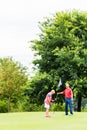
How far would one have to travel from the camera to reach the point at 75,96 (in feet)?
185

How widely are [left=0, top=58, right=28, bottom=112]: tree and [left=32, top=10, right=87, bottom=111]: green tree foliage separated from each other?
7233mm

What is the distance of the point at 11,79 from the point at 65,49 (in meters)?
12.8

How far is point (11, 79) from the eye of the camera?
68688 mm

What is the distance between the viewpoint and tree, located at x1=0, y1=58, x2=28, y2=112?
67688 mm

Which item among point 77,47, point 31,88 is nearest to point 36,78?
point 31,88

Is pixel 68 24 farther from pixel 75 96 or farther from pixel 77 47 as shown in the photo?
pixel 75 96

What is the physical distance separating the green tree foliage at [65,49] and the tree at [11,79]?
723 cm

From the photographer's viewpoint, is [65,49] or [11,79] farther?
[11,79]

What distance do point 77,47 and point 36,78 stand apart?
581cm

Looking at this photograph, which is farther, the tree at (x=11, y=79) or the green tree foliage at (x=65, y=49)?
the tree at (x=11, y=79)

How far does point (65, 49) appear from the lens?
58.3m

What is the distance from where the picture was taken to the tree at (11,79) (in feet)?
222

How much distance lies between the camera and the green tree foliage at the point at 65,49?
57656mm

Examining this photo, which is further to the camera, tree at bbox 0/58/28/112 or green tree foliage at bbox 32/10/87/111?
tree at bbox 0/58/28/112
